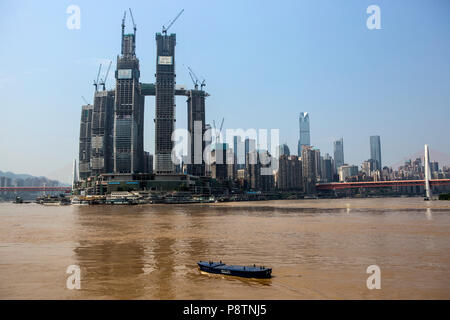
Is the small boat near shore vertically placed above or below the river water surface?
above

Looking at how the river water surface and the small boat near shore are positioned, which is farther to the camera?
the small boat near shore

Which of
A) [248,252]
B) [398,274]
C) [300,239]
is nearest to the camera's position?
[398,274]

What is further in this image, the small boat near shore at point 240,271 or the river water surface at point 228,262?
the small boat near shore at point 240,271

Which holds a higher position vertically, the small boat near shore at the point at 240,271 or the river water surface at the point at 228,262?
the small boat near shore at the point at 240,271

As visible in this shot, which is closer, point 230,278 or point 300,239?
point 230,278

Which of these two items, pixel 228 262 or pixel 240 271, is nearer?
pixel 240 271

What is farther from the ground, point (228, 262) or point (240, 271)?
point (240, 271)
